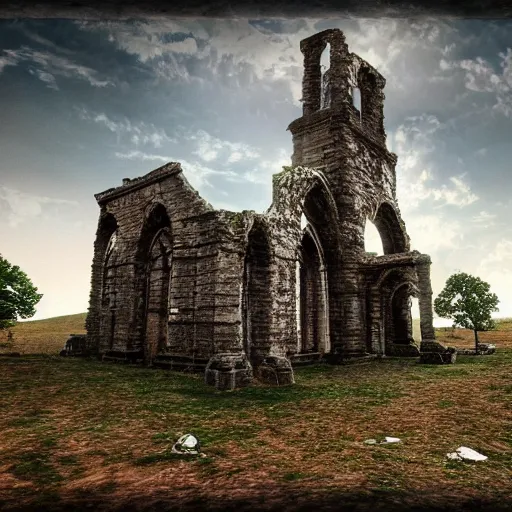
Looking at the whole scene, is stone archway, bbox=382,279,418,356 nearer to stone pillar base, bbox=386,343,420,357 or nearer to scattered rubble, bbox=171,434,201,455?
stone pillar base, bbox=386,343,420,357

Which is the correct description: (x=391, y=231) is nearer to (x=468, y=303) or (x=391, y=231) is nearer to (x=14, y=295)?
(x=468, y=303)

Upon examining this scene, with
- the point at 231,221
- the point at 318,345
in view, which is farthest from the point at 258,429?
the point at 318,345

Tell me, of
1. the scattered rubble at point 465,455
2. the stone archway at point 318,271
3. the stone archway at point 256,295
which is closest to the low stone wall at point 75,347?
the stone archway at point 256,295

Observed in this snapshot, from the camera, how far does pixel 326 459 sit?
356cm

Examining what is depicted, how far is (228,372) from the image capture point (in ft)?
24.9

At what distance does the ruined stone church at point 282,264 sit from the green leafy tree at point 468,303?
4290 mm

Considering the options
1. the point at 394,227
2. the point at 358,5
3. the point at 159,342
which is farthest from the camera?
the point at 394,227

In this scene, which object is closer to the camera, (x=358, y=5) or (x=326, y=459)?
(x=358, y=5)

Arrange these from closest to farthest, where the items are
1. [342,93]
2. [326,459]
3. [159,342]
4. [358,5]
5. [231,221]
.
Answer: [358,5] → [326,459] → [231,221] → [159,342] → [342,93]

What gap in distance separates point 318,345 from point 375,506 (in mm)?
12682

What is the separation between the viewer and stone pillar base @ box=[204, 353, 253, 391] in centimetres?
754

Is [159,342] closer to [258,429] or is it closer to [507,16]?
[258,429]

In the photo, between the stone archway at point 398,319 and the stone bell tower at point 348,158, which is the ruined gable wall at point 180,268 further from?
the stone archway at point 398,319

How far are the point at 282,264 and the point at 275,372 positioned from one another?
165 inches
